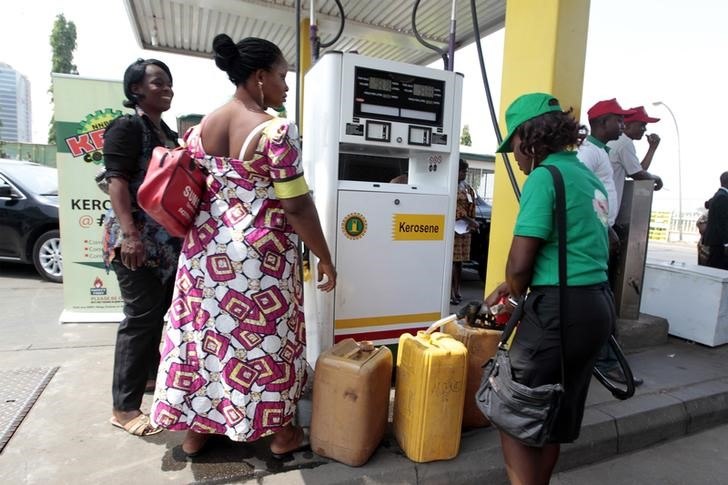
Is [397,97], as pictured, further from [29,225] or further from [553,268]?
[29,225]

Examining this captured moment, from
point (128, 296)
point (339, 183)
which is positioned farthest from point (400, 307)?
point (128, 296)

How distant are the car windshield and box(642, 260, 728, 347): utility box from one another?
24.6 ft

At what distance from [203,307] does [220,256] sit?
0.24 meters

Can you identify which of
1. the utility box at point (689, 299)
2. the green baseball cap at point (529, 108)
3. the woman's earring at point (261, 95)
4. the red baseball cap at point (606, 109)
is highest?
the red baseball cap at point (606, 109)

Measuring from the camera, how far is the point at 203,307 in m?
2.01

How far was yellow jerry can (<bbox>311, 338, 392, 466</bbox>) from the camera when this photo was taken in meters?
2.13

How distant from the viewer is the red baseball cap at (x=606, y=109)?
11.3 ft

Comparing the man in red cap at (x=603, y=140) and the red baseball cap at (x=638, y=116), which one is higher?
the red baseball cap at (x=638, y=116)

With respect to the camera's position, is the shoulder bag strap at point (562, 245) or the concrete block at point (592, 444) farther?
the concrete block at point (592, 444)

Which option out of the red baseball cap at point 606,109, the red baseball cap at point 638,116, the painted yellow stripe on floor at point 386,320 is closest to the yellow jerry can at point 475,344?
the painted yellow stripe on floor at point 386,320

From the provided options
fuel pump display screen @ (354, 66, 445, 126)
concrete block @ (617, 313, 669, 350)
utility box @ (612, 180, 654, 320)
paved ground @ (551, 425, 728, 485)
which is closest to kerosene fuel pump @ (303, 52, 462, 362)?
fuel pump display screen @ (354, 66, 445, 126)

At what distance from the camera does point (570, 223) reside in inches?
62.4

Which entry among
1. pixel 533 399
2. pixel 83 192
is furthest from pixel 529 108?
pixel 83 192

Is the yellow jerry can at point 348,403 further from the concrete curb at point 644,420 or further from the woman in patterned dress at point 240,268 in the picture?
the concrete curb at point 644,420
